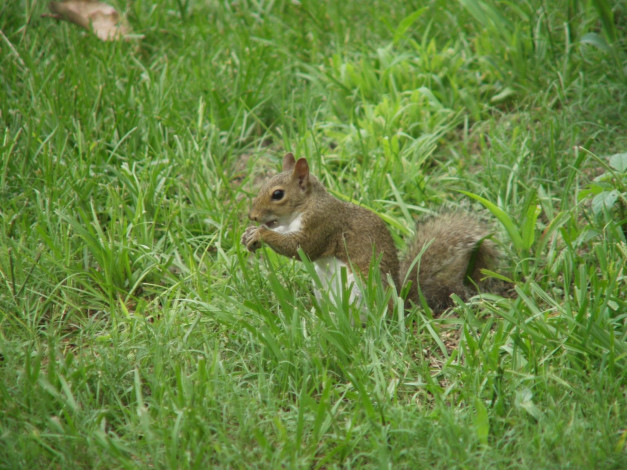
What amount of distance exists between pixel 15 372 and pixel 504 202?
2.22 meters

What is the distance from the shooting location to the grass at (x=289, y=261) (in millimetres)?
2029

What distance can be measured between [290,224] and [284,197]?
4.7 inches

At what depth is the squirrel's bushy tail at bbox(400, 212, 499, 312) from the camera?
2836 millimetres

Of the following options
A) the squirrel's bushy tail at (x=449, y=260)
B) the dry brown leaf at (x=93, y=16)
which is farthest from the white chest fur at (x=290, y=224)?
the dry brown leaf at (x=93, y=16)

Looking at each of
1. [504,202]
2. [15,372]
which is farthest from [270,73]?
[15,372]

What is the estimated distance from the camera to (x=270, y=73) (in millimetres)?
4160

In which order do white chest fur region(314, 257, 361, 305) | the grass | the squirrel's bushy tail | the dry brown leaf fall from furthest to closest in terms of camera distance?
the dry brown leaf, the squirrel's bushy tail, white chest fur region(314, 257, 361, 305), the grass

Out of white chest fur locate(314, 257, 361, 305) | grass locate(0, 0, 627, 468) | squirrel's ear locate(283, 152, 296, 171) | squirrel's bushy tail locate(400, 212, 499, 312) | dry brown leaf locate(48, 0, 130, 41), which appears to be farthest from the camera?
dry brown leaf locate(48, 0, 130, 41)

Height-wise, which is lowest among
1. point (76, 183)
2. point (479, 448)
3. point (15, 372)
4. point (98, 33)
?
point (479, 448)

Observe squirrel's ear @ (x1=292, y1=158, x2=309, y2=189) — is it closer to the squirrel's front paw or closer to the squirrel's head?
the squirrel's head

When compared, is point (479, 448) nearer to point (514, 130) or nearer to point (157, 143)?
point (514, 130)

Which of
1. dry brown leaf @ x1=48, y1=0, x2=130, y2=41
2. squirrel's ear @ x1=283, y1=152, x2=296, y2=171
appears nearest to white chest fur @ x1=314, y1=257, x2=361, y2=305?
squirrel's ear @ x1=283, y1=152, x2=296, y2=171

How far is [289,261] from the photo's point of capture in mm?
3078

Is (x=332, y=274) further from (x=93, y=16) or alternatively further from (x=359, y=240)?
(x=93, y=16)
